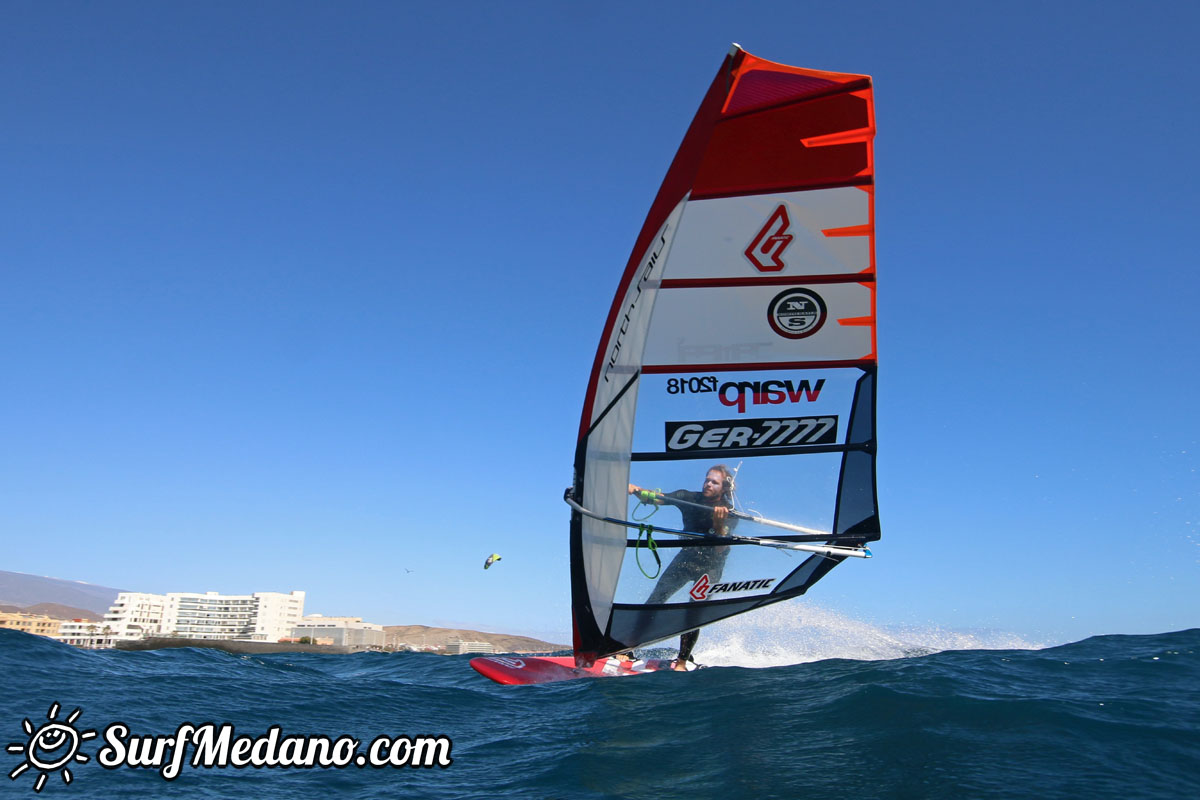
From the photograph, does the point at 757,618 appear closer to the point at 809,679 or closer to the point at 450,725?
the point at 809,679

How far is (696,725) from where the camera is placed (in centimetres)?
515

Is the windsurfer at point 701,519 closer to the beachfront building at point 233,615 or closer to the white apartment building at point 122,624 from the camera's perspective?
the white apartment building at point 122,624

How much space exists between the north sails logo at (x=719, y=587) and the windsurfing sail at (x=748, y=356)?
0.05ft

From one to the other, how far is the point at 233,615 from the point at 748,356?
14257 centimetres

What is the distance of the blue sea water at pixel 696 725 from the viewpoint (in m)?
3.84

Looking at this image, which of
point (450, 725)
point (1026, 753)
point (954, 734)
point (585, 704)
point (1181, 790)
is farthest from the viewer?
point (585, 704)

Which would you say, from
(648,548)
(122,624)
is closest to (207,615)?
(122,624)

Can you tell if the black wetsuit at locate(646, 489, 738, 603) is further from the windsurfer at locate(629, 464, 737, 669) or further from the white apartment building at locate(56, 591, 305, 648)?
the white apartment building at locate(56, 591, 305, 648)

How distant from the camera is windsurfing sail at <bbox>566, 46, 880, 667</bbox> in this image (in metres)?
6.58

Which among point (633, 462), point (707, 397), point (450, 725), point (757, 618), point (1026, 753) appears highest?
point (707, 397)

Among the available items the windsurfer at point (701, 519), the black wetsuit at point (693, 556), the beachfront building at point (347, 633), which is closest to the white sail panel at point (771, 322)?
the windsurfer at point (701, 519)

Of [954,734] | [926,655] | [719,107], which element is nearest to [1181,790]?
[954,734]

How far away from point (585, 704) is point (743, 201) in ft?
15.8

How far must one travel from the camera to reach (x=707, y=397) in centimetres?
692
